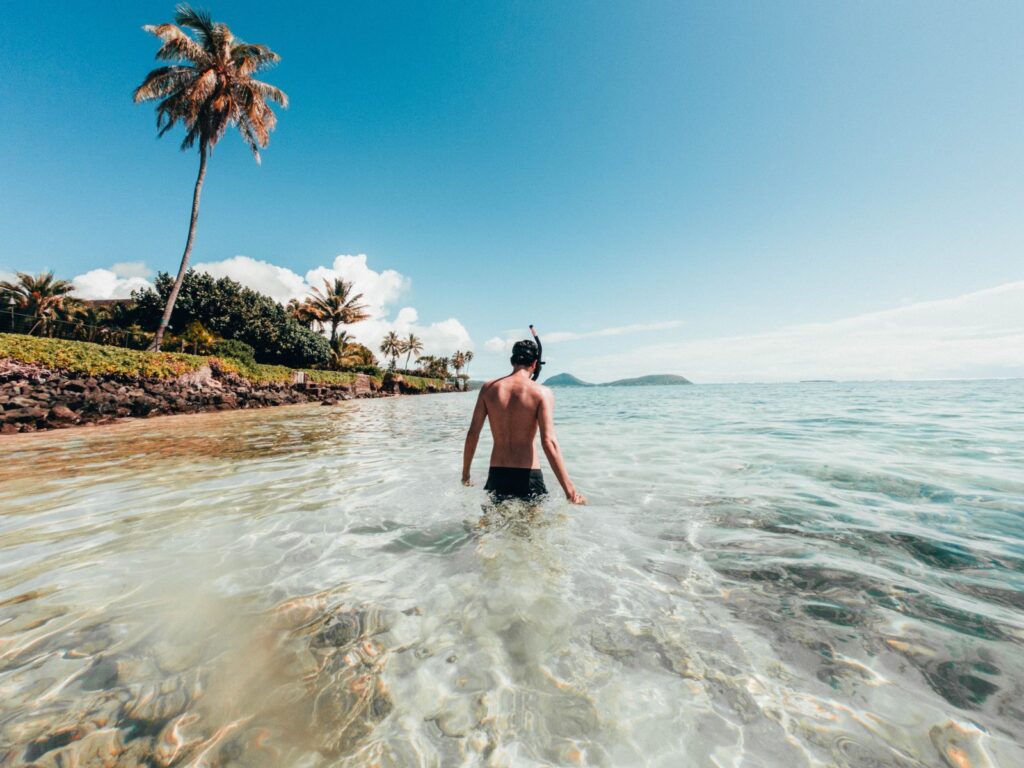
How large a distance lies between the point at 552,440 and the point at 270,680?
8.19 feet

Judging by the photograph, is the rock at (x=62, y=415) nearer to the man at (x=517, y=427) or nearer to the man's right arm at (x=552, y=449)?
the man at (x=517, y=427)

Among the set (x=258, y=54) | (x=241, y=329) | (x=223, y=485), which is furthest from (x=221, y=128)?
(x=223, y=485)

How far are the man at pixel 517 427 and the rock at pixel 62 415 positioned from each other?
1529cm

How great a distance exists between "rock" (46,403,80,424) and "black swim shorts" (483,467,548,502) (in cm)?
1543

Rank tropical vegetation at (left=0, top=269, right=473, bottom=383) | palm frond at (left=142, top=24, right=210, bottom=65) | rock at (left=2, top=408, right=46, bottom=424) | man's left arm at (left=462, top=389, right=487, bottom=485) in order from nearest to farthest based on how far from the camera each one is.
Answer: man's left arm at (left=462, top=389, right=487, bottom=485)
rock at (left=2, top=408, right=46, bottom=424)
palm frond at (left=142, top=24, right=210, bottom=65)
tropical vegetation at (left=0, top=269, right=473, bottom=383)

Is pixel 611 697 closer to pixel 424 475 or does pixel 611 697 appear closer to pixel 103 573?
pixel 103 573

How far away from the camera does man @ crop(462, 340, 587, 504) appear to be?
3771 millimetres

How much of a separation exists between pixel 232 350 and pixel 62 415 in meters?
14.5

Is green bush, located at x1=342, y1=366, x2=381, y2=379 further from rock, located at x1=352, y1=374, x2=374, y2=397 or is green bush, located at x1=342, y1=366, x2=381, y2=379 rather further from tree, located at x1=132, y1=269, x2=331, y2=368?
tree, located at x1=132, y1=269, x2=331, y2=368

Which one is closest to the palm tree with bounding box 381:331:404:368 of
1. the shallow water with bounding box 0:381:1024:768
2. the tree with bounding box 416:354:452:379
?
the tree with bounding box 416:354:452:379

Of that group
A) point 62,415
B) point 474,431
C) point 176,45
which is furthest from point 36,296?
point 474,431

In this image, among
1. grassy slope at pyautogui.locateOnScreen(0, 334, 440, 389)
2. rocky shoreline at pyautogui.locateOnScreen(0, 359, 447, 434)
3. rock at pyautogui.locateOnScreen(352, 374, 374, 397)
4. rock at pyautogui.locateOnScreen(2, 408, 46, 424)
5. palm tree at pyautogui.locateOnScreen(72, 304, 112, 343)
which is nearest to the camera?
rock at pyautogui.locateOnScreen(2, 408, 46, 424)

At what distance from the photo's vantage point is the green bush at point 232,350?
82.6 feet

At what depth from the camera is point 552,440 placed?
3.69m
